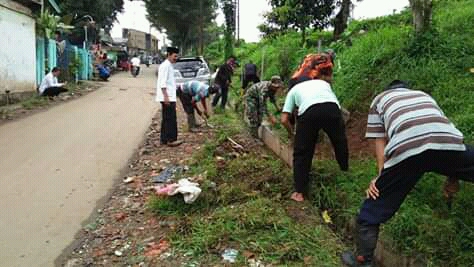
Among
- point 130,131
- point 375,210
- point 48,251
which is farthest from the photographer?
point 130,131

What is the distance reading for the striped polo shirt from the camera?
3.00 metres

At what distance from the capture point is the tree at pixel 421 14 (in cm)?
683

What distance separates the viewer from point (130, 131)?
379 inches

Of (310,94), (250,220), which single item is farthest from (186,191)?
(310,94)

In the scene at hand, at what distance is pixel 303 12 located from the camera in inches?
455

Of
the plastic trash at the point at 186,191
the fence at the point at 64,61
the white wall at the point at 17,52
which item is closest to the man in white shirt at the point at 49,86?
the white wall at the point at 17,52

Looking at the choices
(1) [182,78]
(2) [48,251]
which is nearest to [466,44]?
(2) [48,251]

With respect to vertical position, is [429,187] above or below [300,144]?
below

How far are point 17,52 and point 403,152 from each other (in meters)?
13.3

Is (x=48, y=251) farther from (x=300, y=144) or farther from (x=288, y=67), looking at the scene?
(x=288, y=67)

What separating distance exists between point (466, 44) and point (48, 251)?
6.31 m

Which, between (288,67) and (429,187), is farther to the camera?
(288,67)

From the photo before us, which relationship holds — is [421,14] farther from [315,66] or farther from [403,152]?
[403,152]

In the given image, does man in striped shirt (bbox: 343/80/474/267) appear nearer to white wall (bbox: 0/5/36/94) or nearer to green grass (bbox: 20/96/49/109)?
green grass (bbox: 20/96/49/109)
